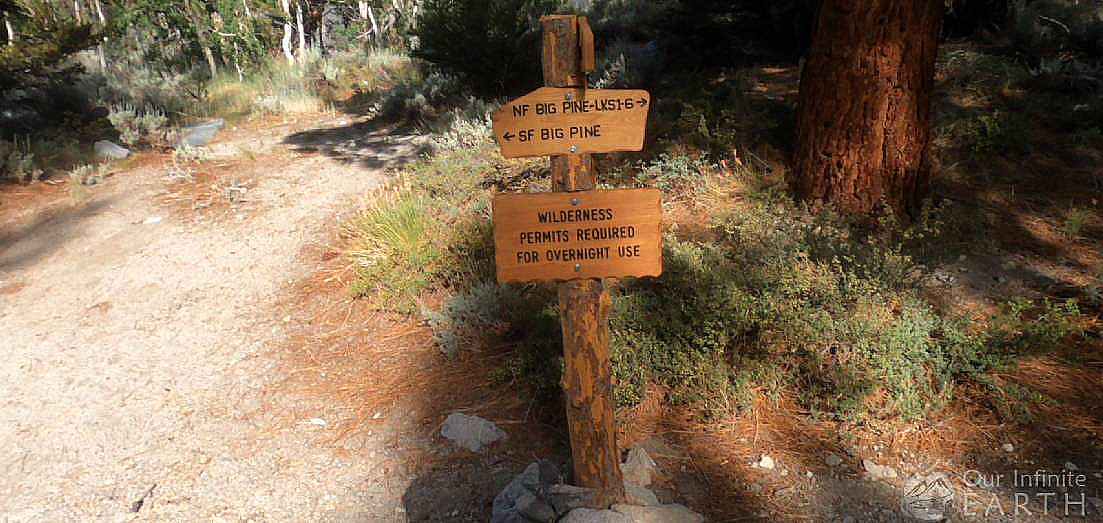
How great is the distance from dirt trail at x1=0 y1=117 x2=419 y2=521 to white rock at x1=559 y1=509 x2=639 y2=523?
1.03m

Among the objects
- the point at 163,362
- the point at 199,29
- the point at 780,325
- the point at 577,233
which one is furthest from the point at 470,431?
the point at 199,29

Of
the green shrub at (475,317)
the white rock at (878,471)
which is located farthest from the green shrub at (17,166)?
the white rock at (878,471)

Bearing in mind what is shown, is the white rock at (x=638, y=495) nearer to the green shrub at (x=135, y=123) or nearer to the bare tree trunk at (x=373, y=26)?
the green shrub at (x=135, y=123)

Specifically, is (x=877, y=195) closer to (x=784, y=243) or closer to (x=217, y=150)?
(x=784, y=243)

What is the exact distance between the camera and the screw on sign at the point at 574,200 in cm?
234

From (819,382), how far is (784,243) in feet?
3.61

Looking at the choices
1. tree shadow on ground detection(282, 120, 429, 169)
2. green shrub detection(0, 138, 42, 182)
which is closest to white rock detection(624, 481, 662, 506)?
tree shadow on ground detection(282, 120, 429, 169)

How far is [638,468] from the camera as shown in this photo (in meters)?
3.09

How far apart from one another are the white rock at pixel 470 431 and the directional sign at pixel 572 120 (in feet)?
5.89

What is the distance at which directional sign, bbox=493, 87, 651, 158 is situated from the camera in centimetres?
233

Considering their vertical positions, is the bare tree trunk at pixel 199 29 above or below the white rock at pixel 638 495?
above

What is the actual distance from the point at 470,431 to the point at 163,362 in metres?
2.59

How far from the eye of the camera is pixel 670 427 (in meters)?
3.50

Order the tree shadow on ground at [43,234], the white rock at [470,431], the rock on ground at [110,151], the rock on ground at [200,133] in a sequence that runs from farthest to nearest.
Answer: the rock on ground at [200,133], the rock on ground at [110,151], the tree shadow on ground at [43,234], the white rock at [470,431]
